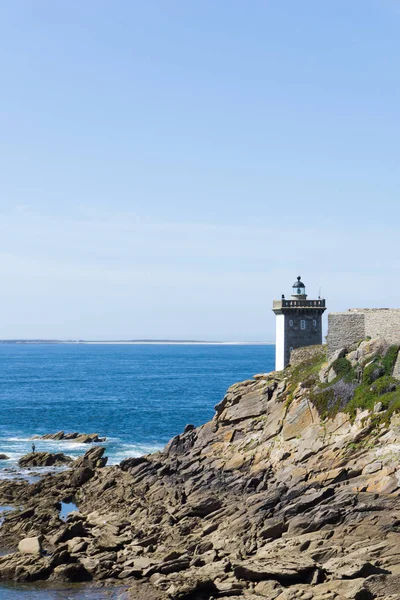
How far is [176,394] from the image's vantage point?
395ft

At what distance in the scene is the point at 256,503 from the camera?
3753cm

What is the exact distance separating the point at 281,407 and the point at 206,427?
6.88 m

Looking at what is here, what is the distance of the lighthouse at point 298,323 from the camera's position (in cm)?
5978

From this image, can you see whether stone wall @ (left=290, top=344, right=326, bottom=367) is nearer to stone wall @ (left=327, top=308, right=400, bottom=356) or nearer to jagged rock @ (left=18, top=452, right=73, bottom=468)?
stone wall @ (left=327, top=308, right=400, bottom=356)

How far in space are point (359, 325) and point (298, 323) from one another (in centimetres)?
1122

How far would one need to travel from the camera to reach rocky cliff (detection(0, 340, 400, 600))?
1160 inches

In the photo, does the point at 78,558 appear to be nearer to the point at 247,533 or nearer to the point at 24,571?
the point at 24,571

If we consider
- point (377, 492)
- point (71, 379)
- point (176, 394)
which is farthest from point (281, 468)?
point (71, 379)

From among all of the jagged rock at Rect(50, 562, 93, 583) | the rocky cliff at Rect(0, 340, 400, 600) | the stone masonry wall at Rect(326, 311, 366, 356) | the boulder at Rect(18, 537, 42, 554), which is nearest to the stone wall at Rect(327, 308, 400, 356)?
the stone masonry wall at Rect(326, 311, 366, 356)

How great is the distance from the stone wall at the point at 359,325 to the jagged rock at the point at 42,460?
25045 mm

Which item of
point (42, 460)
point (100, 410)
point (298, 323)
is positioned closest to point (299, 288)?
point (298, 323)

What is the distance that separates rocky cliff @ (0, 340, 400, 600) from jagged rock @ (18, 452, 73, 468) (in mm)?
7759

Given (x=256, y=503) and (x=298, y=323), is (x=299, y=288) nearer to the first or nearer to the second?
(x=298, y=323)

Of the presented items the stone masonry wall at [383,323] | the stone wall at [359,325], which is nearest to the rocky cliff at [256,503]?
the stone masonry wall at [383,323]
